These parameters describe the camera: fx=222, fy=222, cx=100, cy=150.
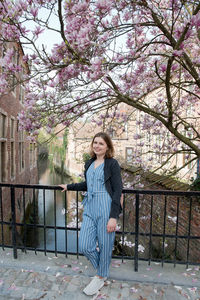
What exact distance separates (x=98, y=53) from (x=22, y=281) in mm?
2947

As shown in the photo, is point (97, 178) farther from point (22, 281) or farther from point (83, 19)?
point (83, 19)

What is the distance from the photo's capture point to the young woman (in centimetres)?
236

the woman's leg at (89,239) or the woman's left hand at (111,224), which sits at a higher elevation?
the woman's left hand at (111,224)

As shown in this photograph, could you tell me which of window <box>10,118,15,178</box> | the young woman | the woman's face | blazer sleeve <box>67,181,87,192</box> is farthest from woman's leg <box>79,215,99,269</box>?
window <box>10,118,15,178</box>

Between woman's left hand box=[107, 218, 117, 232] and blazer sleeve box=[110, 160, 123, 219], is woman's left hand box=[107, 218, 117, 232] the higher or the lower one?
the lower one

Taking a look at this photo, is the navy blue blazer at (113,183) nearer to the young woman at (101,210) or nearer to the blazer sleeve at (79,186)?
the young woman at (101,210)

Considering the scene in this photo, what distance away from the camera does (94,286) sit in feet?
7.93

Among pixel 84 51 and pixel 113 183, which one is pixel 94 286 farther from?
pixel 84 51

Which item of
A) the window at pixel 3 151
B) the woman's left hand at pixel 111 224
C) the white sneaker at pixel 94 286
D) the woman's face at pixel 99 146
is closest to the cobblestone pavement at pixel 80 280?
the white sneaker at pixel 94 286

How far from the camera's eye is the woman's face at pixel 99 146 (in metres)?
2.48

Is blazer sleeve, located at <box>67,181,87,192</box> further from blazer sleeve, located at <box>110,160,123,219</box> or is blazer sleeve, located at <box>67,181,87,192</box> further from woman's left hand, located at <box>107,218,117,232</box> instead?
woman's left hand, located at <box>107,218,117,232</box>

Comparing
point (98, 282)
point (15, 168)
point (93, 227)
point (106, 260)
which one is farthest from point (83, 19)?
point (15, 168)

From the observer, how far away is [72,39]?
9.41 feet

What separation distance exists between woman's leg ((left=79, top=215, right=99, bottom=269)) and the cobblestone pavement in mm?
421
